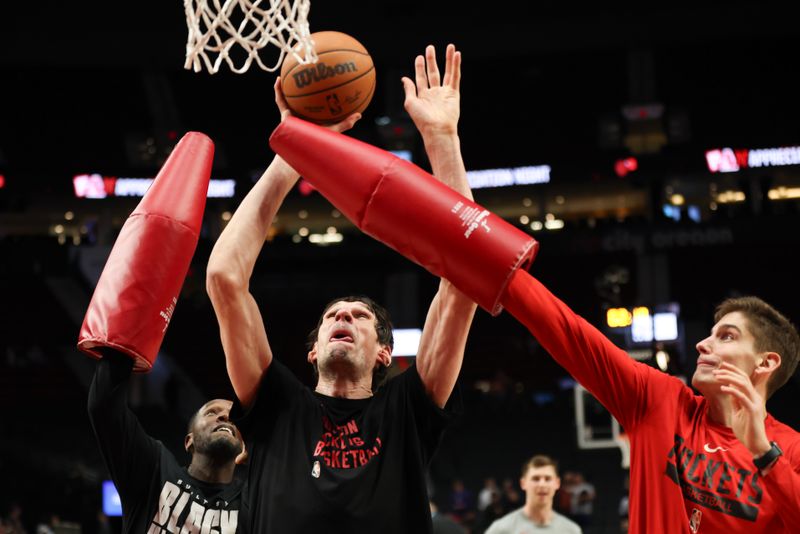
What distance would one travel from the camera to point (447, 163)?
127 inches

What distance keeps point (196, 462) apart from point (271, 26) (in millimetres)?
1813

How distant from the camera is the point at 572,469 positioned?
51.2ft

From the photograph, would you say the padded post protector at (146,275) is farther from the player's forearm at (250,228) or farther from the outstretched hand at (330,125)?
the outstretched hand at (330,125)

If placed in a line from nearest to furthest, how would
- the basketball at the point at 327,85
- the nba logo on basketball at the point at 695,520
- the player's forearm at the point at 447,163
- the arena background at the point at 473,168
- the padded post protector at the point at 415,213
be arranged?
the padded post protector at the point at 415,213
the nba logo on basketball at the point at 695,520
the player's forearm at the point at 447,163
the basketball at the point at 327,85
the arena background at the point at 473,168

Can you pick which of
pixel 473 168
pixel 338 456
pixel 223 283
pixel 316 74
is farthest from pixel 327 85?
pixel 473 168

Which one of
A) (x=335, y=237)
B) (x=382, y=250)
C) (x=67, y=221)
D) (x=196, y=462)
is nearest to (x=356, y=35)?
(x=382, y=250)

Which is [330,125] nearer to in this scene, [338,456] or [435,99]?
[435,99]

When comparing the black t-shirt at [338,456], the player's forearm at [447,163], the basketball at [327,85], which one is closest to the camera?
the black t-shirt at [338,456]

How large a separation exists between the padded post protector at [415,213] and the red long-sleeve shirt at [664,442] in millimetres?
160

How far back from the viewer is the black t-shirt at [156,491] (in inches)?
139

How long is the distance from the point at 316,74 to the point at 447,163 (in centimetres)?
63

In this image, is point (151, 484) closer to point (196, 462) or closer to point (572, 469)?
point (196, 462)

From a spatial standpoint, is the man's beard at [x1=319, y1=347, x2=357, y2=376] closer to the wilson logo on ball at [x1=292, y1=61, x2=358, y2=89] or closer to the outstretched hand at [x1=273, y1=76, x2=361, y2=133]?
the outstretched hand at [x1=273, y1=76, x2=361, y2=133]

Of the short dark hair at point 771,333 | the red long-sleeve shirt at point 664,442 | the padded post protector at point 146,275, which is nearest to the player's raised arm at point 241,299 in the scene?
the padded post protector at point 146,275
